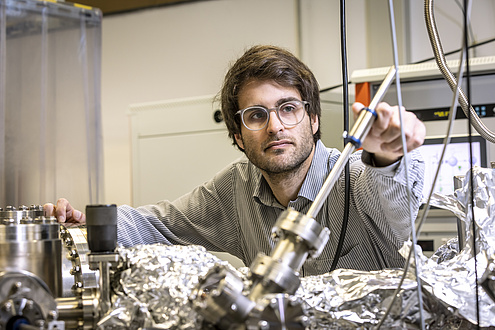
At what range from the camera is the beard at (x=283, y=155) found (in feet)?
4.13

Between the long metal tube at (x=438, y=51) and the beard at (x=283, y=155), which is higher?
the long metal tube at (x=438, y=51)

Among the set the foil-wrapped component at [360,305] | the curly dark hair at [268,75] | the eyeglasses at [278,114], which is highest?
the curly dark hair at [268,75]

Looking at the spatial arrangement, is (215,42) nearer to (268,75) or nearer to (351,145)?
(268,75)

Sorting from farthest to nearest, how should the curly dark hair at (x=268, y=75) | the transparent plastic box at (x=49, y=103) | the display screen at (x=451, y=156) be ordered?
1. the transparent plastic box at (x=49, y=103)
2. the display screen at (x=451, y=156)
3. the curly dark hair at (x=268, y=75)

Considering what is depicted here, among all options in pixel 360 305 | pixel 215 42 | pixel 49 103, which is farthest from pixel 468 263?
pixel 215 42

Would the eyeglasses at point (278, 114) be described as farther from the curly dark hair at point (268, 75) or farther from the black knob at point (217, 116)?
the black knob at point (217, 116)

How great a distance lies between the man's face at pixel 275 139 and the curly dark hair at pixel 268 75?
3 centimetres

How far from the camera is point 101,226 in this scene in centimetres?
59

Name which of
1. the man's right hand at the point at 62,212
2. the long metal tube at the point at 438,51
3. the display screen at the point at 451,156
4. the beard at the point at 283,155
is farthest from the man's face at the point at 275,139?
the display screen at the point at 451,156

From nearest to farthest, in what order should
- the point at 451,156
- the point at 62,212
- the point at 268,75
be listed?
the point at 62,212
the point at 268,75
the point at 451,156

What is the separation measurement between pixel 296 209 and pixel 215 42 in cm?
193

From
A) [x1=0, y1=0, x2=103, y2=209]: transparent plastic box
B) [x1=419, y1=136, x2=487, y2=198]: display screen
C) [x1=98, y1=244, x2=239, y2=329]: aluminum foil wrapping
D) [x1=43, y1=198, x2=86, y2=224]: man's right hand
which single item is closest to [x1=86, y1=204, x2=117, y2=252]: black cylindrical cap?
[x1=98, y1=244, x2=239, y2=329]: aluminum foil wrapping

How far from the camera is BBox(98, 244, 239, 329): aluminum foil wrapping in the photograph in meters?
0.59

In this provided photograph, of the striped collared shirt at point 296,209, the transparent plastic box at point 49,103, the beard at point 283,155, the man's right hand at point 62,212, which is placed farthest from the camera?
the transparent plastic box at point 49,103
